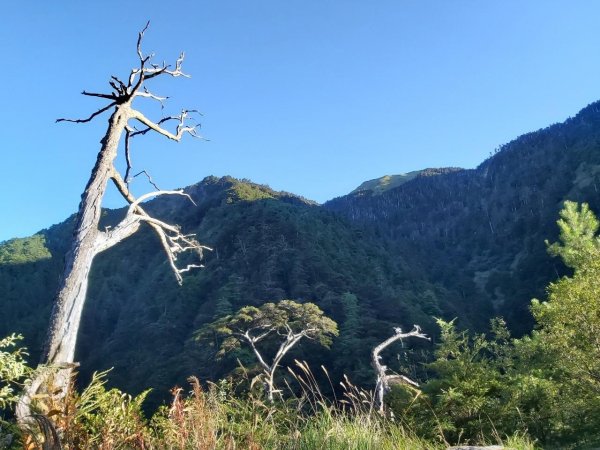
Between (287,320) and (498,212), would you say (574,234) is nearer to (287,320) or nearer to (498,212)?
(287,320)

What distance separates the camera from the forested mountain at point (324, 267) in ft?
155

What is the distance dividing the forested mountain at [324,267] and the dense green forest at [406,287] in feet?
0.96

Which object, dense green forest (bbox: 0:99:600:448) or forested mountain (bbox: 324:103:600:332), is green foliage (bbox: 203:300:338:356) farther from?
forested mountain (bbox: 324:103:600:332)

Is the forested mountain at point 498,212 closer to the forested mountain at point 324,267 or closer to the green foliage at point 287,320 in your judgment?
the forested mountain at point 324,267

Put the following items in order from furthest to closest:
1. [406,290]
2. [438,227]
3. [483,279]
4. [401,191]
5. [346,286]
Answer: [401,191] < [438,227] < [483,279] < [406,290] < [346,286]

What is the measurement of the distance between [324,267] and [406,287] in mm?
12948

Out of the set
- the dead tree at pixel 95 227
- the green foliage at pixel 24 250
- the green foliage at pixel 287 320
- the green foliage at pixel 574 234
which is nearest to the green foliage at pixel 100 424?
the dead tree at pixel 95 227

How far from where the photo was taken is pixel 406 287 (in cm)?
6225

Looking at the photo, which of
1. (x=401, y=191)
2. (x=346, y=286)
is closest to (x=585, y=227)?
(x=346, y=286)

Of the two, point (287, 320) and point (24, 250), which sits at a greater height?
point (24, 250)

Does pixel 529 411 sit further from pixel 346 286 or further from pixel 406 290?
pixel 406 290

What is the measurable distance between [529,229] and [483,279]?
46.0 ft

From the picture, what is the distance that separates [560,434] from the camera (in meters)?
9.49

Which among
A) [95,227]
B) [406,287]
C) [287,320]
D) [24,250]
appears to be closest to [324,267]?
[406,287]
